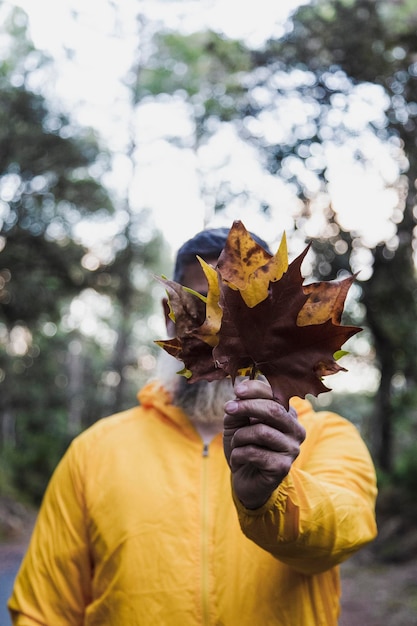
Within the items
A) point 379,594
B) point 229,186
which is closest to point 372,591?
point 379,594

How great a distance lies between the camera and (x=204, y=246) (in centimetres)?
224

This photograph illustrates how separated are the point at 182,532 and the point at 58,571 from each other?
537mm

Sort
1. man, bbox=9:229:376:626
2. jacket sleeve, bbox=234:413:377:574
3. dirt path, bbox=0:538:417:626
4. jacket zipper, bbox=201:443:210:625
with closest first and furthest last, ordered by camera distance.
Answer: jacket sleeve, bbox=234:413:377:574 < man, bbox=9:229:376:626 < jacket zipper, bbox=201:443:210:625 < dirt path, bbox=0:538:417:626

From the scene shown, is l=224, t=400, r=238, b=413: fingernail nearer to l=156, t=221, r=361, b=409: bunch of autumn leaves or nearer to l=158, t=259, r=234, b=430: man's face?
l=156, t=221, r=361, b=409: bunch of autumn leaves

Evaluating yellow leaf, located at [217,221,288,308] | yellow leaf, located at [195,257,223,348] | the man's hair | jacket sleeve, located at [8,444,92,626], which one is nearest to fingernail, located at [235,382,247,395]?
yellow leaf, located at [195,257,223,348]

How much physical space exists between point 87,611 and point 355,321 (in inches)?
408

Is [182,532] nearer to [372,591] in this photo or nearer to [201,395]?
[201,395]

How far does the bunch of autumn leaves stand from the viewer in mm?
1349

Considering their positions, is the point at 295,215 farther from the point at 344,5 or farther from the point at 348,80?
the point at 344,5

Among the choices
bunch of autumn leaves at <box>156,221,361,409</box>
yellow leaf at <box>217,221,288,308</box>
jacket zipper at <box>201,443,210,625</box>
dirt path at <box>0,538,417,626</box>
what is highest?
yellow leaf at <box>217,221,288,308</box>

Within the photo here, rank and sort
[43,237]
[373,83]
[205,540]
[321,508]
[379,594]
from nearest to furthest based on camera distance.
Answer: [321,508]
[205,540]
[379,594]
[373,83]
[43,237]

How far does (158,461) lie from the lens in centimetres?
219

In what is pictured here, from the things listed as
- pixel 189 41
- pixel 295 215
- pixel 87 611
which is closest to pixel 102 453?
pixel 87 611

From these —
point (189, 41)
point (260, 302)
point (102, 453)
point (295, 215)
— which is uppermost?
point (189, 41)
